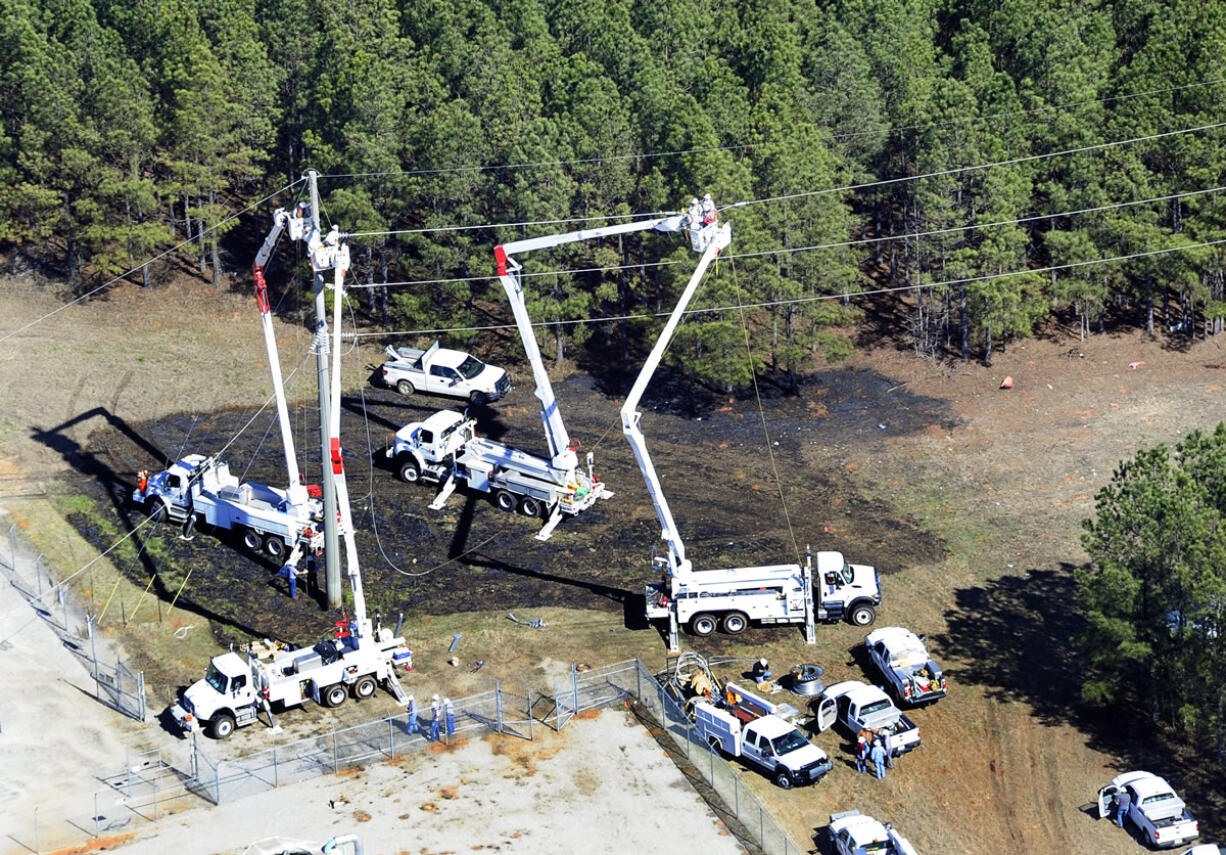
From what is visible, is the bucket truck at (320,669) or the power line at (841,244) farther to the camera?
the power line at (841,244)

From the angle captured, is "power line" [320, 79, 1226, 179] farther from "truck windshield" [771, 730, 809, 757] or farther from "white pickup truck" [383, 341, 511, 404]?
"truck windshield" [771, 730, 809, 757]

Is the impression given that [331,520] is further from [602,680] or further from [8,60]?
[8,60]

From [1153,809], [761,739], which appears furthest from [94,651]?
[1153,809]

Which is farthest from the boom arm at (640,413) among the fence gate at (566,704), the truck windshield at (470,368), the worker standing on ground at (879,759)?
the truck windshield at (470,368)

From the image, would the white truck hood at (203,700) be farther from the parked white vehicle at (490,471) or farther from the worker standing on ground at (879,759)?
the worker standing on ground at (879,759)

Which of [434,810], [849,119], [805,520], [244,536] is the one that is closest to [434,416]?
[244,536]

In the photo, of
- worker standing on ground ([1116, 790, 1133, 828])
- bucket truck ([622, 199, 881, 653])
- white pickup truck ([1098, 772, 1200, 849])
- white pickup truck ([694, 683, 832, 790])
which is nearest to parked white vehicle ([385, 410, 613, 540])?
bucket truck ([622, 199, 881, 653])
